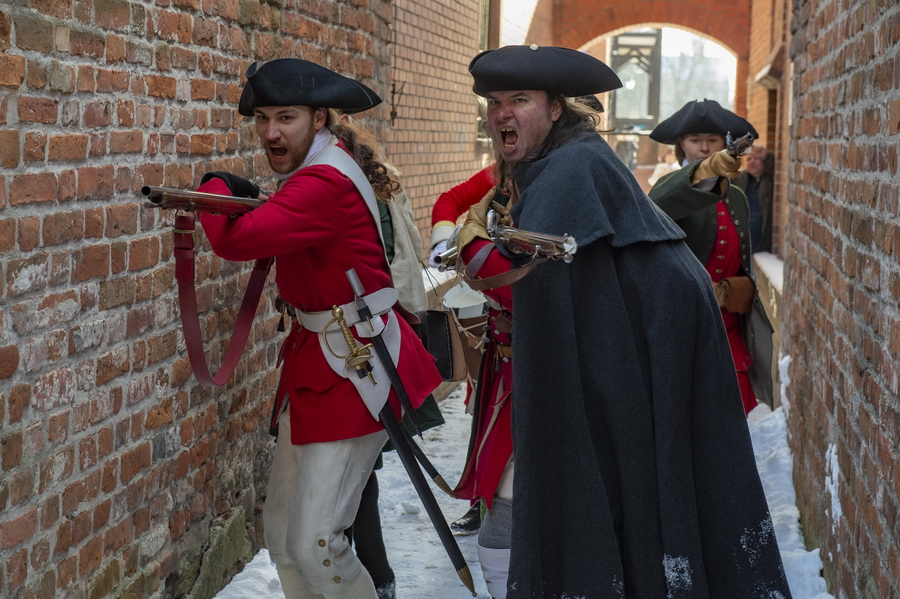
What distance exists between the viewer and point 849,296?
3492mm

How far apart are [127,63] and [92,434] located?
107 cm

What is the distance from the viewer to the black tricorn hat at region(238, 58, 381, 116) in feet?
9.98

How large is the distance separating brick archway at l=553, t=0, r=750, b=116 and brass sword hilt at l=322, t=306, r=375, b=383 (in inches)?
634

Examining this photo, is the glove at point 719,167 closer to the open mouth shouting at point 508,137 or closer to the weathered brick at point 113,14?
the open mouth shouting at point 508,137

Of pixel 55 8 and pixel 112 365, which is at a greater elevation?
pixel 55 8

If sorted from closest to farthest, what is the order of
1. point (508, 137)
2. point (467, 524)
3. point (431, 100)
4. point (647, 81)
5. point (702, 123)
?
point (508, 137), point (702, 123), point (467, 524), point (431, 100), point (647, 81)

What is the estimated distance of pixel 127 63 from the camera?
9.82 ft

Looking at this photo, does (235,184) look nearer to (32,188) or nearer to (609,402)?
(32,188)

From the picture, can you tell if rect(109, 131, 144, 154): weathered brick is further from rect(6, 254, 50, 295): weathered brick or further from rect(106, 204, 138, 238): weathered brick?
rect(6, 254, 50, 295): weathered brick

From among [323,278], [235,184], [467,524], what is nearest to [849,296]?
[323,278]

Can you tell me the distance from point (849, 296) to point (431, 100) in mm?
5063

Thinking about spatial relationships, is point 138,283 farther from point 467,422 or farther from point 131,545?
point 467,422

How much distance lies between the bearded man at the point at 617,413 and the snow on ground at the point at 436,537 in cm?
119

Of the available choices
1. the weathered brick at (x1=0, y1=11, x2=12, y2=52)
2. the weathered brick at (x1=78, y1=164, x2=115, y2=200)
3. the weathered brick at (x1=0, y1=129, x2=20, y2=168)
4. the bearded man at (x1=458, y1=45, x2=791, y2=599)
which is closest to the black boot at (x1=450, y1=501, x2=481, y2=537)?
the bearded man at (x1=458, y1=45, x2=791, y2=599)
